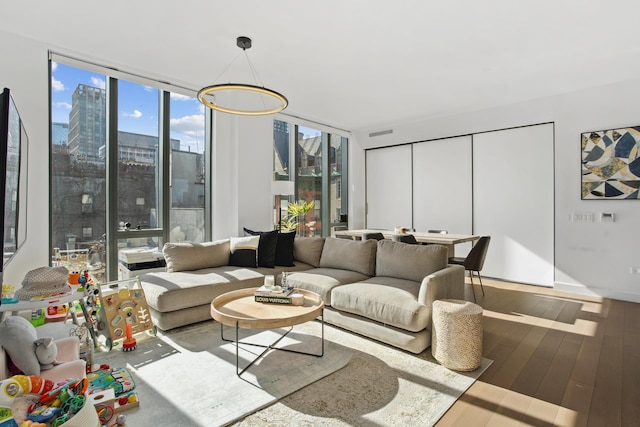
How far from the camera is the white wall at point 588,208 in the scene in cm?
450

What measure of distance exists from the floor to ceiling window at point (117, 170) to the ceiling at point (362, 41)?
0.37 metres

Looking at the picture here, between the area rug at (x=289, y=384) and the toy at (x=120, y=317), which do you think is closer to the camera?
the area rug at (x=289, y=384)

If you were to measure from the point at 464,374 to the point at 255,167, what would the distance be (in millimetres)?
4193

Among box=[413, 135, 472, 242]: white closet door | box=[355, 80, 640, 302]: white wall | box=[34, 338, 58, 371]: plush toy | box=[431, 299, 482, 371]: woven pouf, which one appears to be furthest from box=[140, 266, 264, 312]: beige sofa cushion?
box=[355, 80, 640, 302]: white wall

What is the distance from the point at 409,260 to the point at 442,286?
2.02 feet

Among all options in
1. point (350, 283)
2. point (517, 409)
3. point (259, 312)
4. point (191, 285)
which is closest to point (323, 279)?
point (350, 283)

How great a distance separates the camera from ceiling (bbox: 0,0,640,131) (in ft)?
9.71

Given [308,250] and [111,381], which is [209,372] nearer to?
[111,381]

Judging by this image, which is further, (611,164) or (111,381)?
(611,164)

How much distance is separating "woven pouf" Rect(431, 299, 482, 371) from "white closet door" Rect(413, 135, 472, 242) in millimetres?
3859

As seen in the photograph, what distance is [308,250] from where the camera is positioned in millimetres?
4594

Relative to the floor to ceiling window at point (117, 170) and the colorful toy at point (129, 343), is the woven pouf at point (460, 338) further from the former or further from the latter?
the floor to ceiling window at point (117, 170)

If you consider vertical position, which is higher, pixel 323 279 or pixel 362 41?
pixel 362 41

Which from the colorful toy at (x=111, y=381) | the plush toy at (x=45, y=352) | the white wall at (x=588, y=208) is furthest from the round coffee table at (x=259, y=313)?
the white wall at (x=588, y=208)
